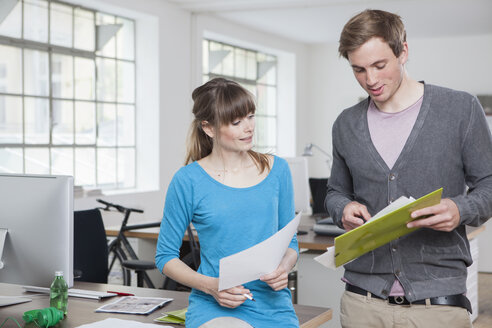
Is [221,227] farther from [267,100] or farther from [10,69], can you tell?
[267,100]

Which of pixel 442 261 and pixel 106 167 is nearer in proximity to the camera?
pixel 442 261

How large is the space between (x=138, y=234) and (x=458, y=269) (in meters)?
2.84

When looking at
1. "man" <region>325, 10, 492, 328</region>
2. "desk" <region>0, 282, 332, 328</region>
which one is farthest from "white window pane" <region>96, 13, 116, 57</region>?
"man" <region>325, 10, 492, 328</region>

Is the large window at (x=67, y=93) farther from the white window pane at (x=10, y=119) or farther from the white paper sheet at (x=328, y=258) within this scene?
the white paper sheet at (x=328, y=258)

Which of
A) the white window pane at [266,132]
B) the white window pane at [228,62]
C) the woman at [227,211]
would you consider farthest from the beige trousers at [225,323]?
the white window pane at [266,132]

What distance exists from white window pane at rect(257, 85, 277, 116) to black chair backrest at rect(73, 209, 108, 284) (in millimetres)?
7563

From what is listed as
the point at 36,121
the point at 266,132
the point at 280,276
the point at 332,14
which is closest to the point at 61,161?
the point at 36,121

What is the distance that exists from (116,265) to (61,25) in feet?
10.0

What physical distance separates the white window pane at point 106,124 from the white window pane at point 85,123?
9 centimetres

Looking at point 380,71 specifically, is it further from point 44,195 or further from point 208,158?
point 44,195

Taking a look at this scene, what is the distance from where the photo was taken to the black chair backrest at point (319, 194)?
4715 millimetres

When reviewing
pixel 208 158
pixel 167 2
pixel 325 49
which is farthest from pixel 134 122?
pixel 208 158

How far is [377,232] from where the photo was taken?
4.71ft

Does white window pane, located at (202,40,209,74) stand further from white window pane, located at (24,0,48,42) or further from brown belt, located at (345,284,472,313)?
brown belt, located at (345,284,472,313)
